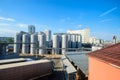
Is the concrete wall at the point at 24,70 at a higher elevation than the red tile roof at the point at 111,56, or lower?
lower

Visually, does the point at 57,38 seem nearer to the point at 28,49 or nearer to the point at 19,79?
the point at 28,49

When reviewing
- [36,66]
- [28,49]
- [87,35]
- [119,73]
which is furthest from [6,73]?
[87,35]

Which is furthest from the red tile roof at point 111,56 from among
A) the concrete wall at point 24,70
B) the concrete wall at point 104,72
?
the concrete wall at point 24,70

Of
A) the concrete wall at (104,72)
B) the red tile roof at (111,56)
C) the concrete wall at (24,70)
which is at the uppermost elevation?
the red tile roof at (111,56)

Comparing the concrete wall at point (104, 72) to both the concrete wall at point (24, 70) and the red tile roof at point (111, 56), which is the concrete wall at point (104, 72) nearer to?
the red tile roof at point (111, 56)

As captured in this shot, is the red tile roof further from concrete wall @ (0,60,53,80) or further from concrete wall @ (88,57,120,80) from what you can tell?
concrete wall @ (0,60,53,80)

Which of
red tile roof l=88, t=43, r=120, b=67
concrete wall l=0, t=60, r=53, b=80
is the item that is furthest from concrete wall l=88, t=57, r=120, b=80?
concrete wall l=0, t=60, r=53, b=80

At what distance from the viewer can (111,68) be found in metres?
4.78

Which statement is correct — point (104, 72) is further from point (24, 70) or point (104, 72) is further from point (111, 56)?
point (24, 70)

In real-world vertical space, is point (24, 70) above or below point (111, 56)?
below

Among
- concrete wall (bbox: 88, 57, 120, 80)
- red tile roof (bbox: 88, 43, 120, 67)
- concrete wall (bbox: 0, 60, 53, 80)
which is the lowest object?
concrete wall (bbox: 0, 60, 53, 80)

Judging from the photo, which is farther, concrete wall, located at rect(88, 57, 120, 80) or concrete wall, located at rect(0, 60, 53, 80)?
concrete wall, located at rect(0, 60, 53, 80)

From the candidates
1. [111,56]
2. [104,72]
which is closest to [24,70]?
[104,72]

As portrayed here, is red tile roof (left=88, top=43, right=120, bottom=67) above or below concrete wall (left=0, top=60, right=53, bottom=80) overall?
above
